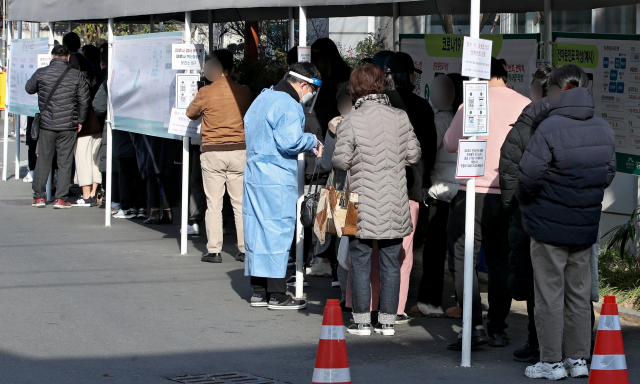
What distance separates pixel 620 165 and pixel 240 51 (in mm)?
11882

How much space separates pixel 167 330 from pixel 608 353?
3.08 metres

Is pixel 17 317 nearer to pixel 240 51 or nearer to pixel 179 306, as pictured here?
pixel 179 306

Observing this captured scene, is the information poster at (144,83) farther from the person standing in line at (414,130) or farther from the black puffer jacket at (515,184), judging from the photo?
the black puffer jacket at (515,184)

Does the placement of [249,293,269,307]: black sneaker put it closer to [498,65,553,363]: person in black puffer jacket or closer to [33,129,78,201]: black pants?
[498,65,553,363]: person in black puffer jacket

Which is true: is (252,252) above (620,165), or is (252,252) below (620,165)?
below

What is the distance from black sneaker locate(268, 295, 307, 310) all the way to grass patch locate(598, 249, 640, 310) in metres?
2.48

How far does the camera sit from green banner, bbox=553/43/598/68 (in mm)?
7867

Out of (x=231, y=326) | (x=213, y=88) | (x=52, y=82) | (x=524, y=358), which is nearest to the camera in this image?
(x=524, y=358)

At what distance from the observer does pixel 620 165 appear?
7754mm

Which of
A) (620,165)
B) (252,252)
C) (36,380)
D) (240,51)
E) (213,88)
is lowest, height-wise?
(36,380)

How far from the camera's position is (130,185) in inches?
459

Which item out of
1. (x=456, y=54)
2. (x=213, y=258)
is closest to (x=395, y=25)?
(x=456, y=54)

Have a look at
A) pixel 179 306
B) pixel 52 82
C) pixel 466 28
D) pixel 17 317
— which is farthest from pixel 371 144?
pixel 466 28

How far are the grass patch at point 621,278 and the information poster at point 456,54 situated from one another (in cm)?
201
